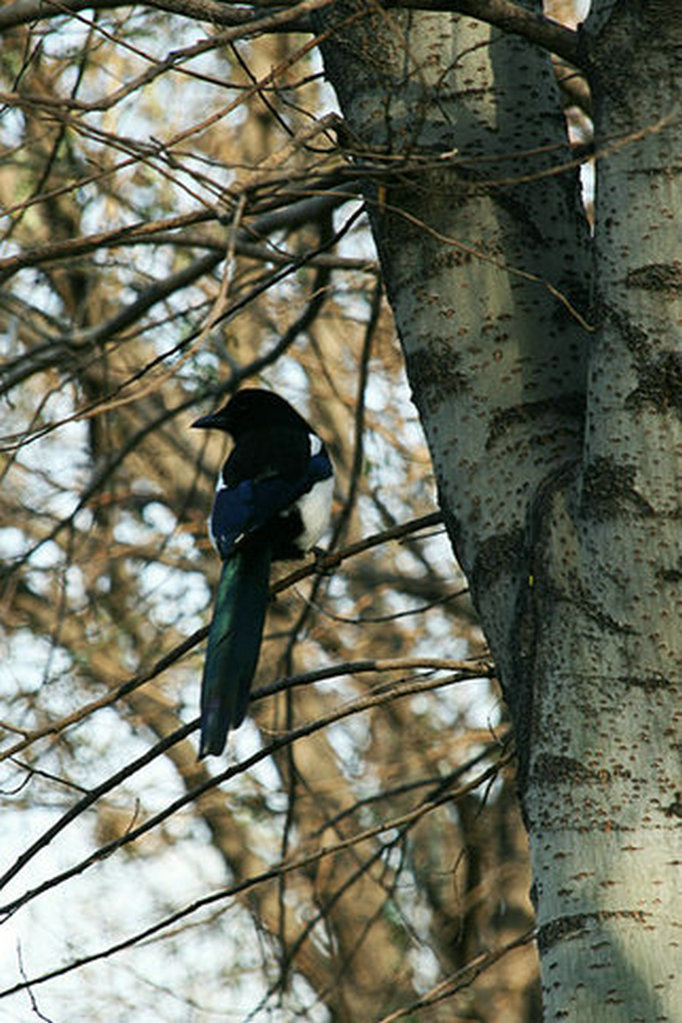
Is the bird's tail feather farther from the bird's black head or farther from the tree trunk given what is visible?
the bird's black head

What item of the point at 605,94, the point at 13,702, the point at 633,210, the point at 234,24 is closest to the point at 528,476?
the point at 633,210

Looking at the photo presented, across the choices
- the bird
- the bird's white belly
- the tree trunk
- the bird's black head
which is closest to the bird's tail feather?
the bird

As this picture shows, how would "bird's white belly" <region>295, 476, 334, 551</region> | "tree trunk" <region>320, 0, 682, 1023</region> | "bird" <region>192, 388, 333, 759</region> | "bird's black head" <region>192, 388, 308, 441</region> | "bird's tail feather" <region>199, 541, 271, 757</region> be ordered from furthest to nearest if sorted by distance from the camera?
"bird's black head" <region>192, 388, 308, 441</region>
"bird's white belly" <region>295, 476, 334, 551</region>
"bird" <region>192, 388, 333, 759</region>
"bird's tail feather" <region>199, 541, 271, 757</region>
"tree trunk" <region>320, 0, 682, 1023</region>

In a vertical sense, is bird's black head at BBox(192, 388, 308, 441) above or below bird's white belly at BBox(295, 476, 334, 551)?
above

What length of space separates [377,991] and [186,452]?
3053 mm

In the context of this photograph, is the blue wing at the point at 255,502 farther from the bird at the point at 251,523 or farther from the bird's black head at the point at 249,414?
the bird's black head at the point at 249,414

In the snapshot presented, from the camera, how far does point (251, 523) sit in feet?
11.5

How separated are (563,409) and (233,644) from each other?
98cm

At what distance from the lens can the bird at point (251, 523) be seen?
2.79m

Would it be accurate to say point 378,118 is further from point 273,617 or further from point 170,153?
point 273,617

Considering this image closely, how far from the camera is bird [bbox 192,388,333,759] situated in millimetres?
2791

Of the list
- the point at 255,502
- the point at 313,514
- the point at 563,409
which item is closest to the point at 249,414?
the point at 313,514

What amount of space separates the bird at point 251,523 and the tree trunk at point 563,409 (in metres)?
0.70

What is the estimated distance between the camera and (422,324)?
2.37 meters
